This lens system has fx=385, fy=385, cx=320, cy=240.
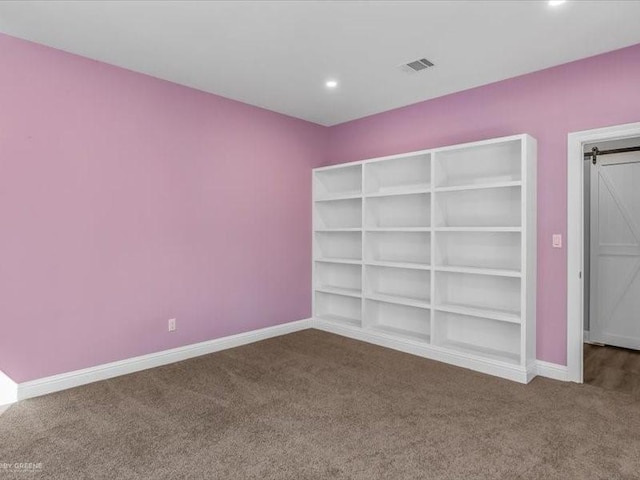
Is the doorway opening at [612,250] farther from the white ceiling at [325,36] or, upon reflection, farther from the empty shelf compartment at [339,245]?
the empty shelf compartment at [339,245]

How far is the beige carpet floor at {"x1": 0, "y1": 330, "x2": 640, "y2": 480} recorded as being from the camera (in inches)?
80.9

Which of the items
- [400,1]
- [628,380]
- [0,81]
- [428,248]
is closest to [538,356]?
[628,380]

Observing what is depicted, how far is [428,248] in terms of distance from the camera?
4250mm

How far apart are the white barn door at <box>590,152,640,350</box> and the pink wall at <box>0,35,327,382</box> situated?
3.66 meters

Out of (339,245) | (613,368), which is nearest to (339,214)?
(339,245)

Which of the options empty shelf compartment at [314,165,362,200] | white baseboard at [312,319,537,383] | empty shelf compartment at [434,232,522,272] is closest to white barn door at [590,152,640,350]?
empty shelf compartment at [434,232,522,272]

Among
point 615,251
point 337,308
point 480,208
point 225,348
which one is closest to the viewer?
point 480,208

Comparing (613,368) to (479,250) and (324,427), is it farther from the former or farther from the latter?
(324,427)

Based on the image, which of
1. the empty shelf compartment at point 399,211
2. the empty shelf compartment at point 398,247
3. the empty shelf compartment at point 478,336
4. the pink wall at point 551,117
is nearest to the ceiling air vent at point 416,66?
A: the pink wall at point 551,117

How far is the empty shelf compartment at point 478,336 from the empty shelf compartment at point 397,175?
4.81ft

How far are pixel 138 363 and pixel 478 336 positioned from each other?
325cm

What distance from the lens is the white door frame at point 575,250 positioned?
3.22m

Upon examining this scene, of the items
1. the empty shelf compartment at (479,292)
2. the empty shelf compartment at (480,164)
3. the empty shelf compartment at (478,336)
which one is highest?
the empty shelf compartment at (480,164)

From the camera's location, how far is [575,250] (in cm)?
324
